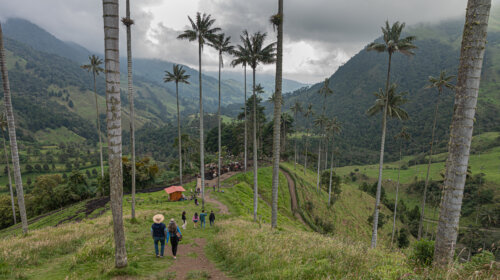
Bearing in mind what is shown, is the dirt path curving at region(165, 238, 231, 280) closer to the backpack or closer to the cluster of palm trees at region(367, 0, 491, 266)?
the backpack

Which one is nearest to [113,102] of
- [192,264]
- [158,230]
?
[158,230]

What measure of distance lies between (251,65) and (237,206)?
55.8 feet

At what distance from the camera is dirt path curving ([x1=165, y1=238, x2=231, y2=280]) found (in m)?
7.92

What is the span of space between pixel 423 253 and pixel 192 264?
788 cm

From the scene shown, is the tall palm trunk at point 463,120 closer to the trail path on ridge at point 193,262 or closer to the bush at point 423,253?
the bush at point 423,253

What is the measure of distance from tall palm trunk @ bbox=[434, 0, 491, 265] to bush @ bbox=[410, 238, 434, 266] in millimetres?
728

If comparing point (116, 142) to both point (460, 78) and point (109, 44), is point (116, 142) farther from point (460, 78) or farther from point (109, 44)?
point (460, 78)

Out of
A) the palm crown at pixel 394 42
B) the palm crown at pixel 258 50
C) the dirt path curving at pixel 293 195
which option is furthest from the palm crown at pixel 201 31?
the dirt path curving at pixel 293 195

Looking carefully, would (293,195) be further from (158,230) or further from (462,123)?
(462,123)

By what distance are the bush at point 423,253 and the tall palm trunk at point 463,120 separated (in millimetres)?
728

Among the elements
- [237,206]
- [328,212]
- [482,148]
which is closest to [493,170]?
[482,148]

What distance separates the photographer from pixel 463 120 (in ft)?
17.2

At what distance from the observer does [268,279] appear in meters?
6.32

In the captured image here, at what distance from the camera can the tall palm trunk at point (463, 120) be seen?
5.10 m
